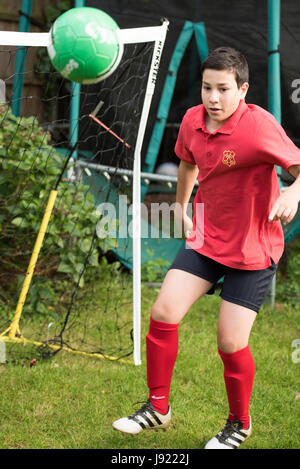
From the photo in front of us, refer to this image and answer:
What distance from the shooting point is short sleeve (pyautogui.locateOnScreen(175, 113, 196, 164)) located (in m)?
2.78

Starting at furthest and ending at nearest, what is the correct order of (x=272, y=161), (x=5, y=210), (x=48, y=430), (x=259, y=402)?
(x=5, y=210) < (x=259, y=402) < (x=48, y=430) < (x=272, y=161)

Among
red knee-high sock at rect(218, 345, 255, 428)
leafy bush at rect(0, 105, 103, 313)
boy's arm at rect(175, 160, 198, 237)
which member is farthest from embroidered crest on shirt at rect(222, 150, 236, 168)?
leafy bush at rect(0, 105, 103, 313)

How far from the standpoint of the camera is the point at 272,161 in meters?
2.47

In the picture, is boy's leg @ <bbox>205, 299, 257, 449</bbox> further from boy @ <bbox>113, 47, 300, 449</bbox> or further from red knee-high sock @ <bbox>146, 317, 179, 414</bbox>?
red knee-high sock @ <bbox>146, 317, 179, 414</bbox>

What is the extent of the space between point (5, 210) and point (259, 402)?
2.28 m

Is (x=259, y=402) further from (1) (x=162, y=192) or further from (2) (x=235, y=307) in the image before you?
(1) (x=162, y=192)

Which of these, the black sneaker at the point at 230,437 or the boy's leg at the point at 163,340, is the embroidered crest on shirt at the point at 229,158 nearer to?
the boy's leg at the point at 163,340

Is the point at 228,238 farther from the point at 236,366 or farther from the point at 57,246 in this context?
the point at 57,246

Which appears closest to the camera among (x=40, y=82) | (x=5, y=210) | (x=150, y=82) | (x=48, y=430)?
(x=48, y=430)

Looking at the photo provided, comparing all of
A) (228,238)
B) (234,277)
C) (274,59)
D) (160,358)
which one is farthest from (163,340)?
(274,59)

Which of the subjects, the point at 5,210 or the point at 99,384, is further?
the point at 5,210

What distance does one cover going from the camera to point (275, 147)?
8.04ft

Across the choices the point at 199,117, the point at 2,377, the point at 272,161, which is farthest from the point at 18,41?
the point at 2,377

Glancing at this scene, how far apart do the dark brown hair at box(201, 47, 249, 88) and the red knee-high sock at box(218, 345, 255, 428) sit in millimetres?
1148
